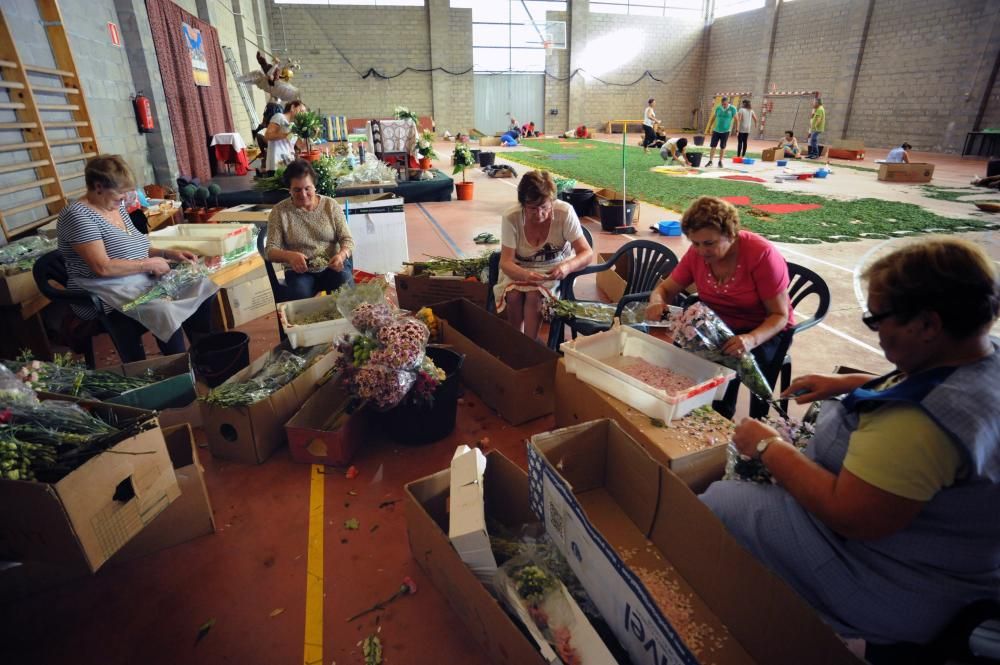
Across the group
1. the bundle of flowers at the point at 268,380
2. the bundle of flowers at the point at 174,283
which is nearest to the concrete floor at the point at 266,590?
the bundle of flowers at the point at 268,380

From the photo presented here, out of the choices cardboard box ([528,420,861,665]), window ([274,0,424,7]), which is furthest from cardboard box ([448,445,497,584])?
window ([274,0,424,7])

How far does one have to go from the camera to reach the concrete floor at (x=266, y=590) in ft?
5.42

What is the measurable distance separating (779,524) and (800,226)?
658 cm

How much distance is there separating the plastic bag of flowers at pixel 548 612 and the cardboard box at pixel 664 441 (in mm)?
575

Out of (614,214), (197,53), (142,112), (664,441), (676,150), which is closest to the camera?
(664,441)

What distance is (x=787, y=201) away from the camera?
8.59 meters

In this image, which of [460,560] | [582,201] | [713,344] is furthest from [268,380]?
[582,201]

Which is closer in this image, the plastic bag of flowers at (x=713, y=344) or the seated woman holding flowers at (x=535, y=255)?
the plastic bag of flowers at (x=713, y=344)

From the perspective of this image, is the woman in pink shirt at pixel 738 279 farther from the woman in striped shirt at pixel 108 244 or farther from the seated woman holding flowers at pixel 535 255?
the woman in striped shirt at pixel 108 244

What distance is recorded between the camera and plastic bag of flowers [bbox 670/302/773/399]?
2.23 meters

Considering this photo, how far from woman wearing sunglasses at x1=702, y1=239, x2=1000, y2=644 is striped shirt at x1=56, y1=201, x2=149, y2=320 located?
329cm

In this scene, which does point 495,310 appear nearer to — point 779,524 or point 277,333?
point 277,333

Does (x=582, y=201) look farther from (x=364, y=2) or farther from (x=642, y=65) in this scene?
(x=642, y=65)

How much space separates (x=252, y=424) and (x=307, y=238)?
158 centimetres
